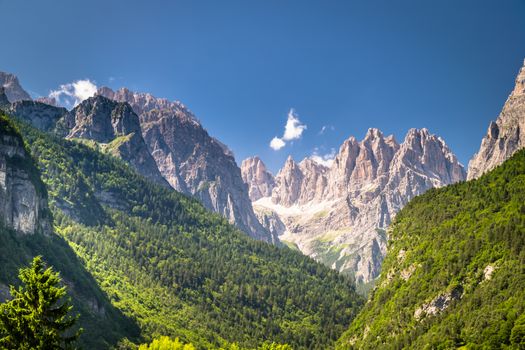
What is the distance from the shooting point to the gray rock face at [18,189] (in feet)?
531

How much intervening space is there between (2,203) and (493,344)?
471ft

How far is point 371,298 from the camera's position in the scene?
187125 millimetres

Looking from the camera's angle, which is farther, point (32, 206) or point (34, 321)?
point (32, 206)

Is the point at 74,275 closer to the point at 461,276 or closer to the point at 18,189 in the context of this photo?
the point at 18,189

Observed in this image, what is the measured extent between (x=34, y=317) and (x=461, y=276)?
419 feet

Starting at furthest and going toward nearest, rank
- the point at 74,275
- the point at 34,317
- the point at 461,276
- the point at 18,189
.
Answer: the point at 74,275, the point at 18,189, the point at 461,276, the point at 34,317

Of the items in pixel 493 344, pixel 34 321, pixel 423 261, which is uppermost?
pixel 423 261

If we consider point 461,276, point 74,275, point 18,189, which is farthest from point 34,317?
point 18,189

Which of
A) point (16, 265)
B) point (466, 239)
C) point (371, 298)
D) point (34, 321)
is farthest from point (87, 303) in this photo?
point (34, 321)

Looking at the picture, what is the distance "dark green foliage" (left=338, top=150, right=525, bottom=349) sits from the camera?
114m

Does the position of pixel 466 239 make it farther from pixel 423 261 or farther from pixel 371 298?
pixel 371 298

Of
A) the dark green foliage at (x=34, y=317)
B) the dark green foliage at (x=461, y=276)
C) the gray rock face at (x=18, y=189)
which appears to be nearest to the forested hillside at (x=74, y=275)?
the gray rock face at (x=18, y=189)

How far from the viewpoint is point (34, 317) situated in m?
41.2

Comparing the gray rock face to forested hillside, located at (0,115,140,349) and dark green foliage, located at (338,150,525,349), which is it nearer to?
forested hillside, located at (0,115,140,349)
